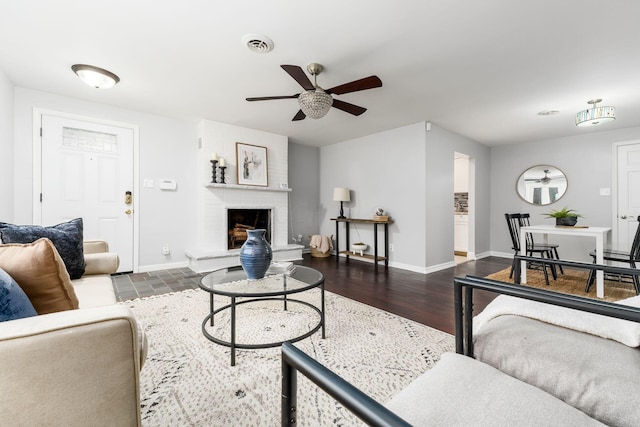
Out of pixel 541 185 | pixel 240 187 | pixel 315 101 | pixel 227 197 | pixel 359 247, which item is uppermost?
pixel 315 101

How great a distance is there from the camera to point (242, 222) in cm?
488

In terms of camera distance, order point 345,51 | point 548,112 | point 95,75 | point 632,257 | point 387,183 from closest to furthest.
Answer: point 345,51 → point 95,75 → point 632,257 → point 548,112 → point 387,183

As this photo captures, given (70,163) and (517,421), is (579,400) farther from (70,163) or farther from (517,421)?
(70,163)

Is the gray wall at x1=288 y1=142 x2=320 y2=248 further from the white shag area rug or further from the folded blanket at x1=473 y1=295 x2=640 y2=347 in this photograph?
the folded blanket at x1=473 y1=295 x2=640 y2=347

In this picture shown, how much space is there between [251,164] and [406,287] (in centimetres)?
310

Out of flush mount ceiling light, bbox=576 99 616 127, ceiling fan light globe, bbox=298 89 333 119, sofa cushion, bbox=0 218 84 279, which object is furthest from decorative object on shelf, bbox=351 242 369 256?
sofa cushion, bbox=0 218 84 279

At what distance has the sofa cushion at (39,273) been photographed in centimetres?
106

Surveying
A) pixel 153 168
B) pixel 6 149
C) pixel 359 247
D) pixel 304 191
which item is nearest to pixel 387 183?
pixel 359 247

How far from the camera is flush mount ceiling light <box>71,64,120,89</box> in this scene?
104 inches

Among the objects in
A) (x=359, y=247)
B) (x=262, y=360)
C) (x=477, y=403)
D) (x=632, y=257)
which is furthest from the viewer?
(x=359, y=247)

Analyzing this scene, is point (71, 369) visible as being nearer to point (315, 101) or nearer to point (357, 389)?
point (357, 389)

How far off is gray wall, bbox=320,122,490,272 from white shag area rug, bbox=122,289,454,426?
6.81 ft

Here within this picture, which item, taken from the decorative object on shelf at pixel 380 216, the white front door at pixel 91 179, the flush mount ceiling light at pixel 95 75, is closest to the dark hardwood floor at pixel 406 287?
the decorative object on shelf at pixel 380 216

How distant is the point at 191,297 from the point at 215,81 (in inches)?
89.6
